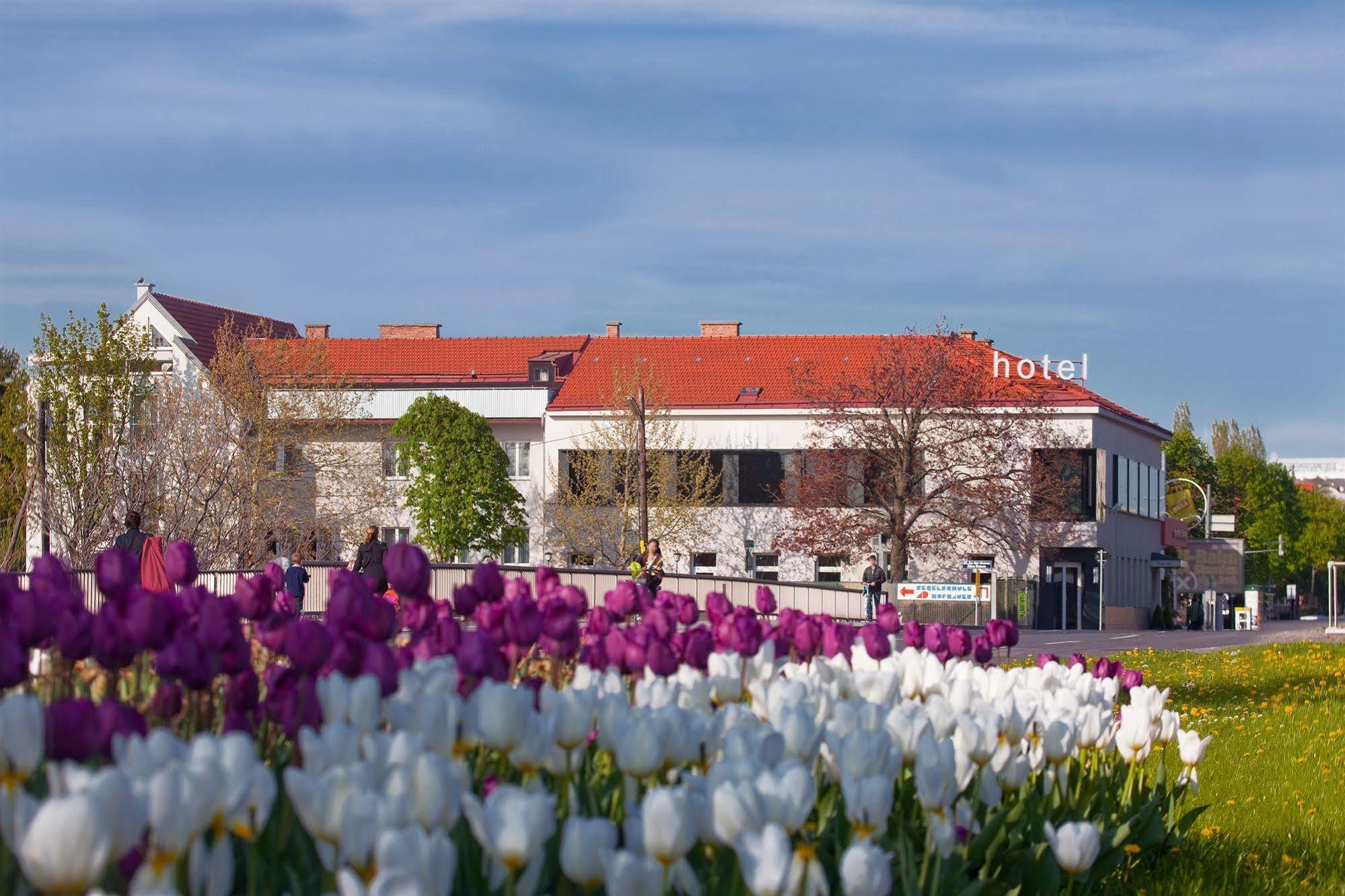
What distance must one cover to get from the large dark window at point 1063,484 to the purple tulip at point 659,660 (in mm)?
55186

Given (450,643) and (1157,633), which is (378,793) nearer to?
(450,643)

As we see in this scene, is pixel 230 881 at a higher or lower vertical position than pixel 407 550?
lower

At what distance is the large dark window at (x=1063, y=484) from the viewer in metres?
59.0

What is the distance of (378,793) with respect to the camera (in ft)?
10.5

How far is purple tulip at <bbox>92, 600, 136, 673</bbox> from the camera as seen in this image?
4.26 metres

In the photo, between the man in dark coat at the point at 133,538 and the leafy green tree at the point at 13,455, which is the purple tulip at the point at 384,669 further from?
the leafy green tree at the point at 13,455

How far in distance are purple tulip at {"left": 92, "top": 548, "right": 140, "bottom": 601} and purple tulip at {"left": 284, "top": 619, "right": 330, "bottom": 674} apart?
788 millimetres

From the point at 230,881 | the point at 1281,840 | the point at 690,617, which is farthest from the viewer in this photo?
the point at 1281,840

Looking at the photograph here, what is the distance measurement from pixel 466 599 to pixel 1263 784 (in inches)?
253

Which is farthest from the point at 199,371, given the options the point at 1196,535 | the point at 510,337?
the point at 1196,535

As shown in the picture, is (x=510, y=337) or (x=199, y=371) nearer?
(x=199, y=371)

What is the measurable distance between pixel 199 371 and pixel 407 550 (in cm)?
6373

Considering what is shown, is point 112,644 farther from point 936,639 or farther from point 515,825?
point 936,639

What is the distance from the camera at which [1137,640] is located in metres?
43.8
